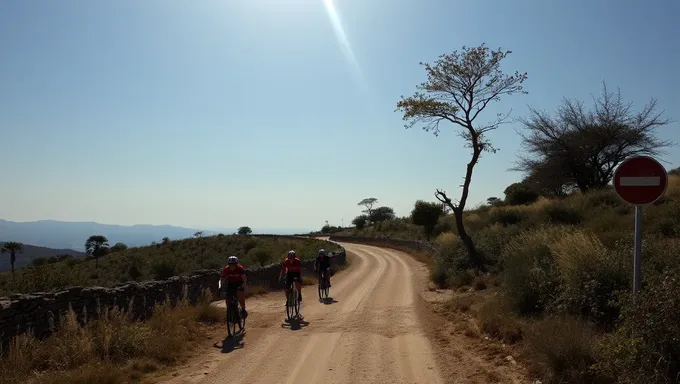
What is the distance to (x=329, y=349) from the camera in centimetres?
1024

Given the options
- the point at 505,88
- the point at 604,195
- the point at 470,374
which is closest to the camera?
the point at 470,374

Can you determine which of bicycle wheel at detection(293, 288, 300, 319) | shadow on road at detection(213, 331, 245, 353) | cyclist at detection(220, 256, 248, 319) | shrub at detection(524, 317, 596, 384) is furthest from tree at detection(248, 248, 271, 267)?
shrub at detection(524, 317, 596, 384)

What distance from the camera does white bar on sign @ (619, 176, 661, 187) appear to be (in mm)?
6379

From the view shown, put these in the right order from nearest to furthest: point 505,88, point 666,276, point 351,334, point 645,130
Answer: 1. point 666,276
2. point 351,334
3. point 505,88
4. point 645,130

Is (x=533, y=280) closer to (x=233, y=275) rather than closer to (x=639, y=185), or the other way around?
(x=639, y=185)

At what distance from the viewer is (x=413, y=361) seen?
9.13 metres

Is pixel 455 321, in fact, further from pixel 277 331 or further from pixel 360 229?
pixel 360 229

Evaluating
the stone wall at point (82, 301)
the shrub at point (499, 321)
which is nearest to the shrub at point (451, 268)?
the shrub at point (499, 321)

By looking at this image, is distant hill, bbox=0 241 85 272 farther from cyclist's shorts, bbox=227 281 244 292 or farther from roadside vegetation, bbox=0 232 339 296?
cyclist's shorts, bbox=227 281 244 292

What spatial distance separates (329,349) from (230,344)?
2.53m

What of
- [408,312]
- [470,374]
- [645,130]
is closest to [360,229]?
[645,130]

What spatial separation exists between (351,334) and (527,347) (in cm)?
468

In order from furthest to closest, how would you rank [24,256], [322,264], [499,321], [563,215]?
1. [24,256]
2. [563,215]
3. [322,264]
4. [499,321]

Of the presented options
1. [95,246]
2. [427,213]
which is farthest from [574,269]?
[95,246]
